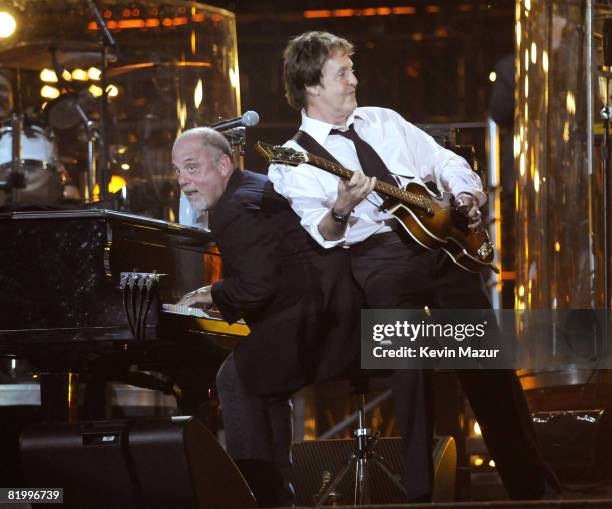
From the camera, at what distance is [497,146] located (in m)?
3.24

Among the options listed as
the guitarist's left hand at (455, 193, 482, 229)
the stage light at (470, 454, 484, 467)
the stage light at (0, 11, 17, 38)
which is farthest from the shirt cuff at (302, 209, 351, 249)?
the stage light at (0, 11, 17, 38)

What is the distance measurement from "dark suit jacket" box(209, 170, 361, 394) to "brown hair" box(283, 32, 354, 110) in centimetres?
31

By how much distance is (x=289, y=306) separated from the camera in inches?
121

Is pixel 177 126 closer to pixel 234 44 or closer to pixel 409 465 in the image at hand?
pixel 234 44

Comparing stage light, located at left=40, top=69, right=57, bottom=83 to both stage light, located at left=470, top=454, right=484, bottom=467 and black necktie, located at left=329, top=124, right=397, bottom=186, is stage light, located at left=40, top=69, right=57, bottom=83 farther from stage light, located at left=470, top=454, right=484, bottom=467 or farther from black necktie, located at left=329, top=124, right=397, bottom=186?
stage light, located at left=470, top=454, right=484, bottom=467

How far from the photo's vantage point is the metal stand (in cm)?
309

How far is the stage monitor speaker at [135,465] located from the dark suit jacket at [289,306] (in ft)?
1.15

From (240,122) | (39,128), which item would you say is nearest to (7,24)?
(39,128)

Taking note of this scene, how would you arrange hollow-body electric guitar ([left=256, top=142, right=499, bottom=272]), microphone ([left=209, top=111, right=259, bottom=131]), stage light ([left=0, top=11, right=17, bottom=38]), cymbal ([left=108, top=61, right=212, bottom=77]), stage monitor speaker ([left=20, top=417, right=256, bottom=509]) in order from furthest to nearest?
1. stage light ([left=0, top=11, right=17, bottom=38])
2. cymbal ([left=108, top=61, right=212, bottom=77])
3. microphone ([left=209, top=111, right=259, bottom=131])
4. hollow-body electric guitar ([left=256, top=142, right=499, bottom=272])
5. stage monitor speaker ([left=20, top=417, right=256, bottom=509])

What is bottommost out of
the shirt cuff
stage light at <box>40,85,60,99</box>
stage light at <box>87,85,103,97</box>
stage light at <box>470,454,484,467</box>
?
stage light at <box>470,454,484,467</box>

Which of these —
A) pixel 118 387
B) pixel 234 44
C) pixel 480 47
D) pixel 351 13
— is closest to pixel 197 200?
pixel 234 44

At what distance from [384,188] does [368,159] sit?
0.12m

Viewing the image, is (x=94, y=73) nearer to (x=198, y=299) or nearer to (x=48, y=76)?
(x=48, y=76)

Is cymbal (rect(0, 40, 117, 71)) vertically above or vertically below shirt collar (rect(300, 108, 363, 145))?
above
